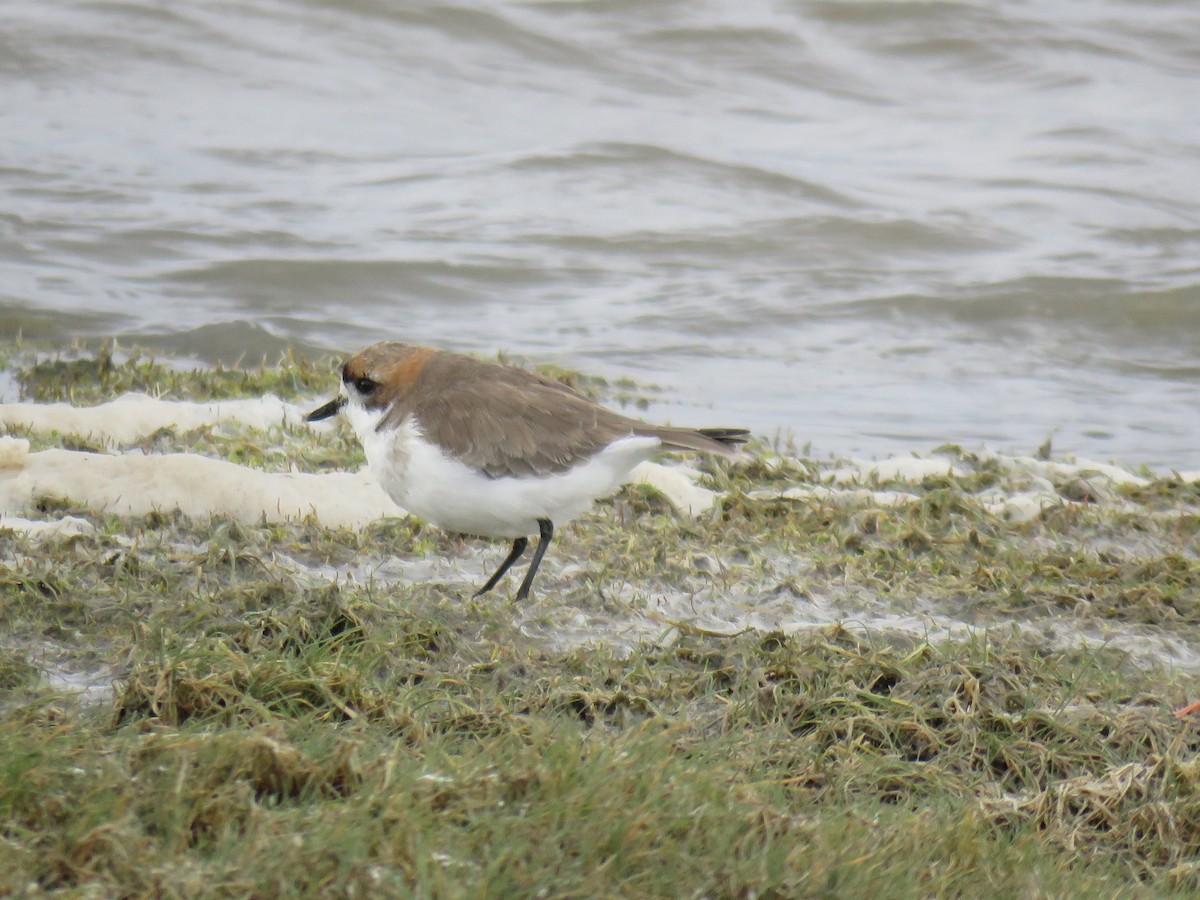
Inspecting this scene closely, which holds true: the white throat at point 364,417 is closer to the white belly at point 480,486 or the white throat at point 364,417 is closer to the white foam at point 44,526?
the white belly at point 480,486

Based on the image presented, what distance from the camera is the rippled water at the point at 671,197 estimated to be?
10.9 meters

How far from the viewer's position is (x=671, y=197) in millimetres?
14422

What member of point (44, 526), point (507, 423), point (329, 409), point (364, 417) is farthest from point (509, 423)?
point (44, 526)

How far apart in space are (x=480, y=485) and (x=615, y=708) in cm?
99

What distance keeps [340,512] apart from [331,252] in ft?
23.1

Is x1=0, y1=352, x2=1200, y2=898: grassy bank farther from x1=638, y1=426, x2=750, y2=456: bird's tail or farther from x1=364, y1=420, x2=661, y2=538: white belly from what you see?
x1=638, y1=426, x2=750, y2=456: bird's tail

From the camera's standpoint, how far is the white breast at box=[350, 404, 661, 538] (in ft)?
16.0

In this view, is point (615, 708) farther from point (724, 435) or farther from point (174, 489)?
point (174, 489)

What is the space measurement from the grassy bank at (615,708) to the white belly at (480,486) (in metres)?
0.32

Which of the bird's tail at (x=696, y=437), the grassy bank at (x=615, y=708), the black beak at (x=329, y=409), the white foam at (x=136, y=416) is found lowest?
the grassy bank at (x=615, y=708)

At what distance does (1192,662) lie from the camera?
16.9ft

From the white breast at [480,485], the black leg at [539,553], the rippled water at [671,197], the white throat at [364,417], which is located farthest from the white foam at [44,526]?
the rippled water at [671,197]

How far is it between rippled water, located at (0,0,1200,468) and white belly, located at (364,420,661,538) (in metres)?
3.95

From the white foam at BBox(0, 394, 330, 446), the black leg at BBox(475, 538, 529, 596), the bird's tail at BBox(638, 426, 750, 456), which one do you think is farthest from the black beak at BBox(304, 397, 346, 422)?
the white foam at BBox(0, 394, 330, 446)
